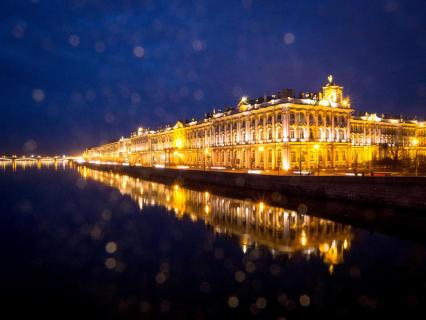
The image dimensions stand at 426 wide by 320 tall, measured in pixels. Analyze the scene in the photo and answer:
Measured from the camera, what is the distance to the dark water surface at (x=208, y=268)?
41.2 ft

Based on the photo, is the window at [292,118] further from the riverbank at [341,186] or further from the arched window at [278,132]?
the riverbank at [341,186]

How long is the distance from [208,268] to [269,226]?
30.0 ft

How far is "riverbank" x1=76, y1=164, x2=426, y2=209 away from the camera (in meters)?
25.2

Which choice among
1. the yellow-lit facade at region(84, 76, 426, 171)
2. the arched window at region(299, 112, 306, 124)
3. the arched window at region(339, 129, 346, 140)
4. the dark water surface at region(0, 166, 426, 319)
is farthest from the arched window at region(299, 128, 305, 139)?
the dark water surface at region(0, 166, 426, 319)

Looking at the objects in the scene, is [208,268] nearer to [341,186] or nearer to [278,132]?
[341,186]

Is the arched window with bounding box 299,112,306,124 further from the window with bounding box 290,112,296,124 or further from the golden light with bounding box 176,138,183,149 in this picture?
the golden light with bounding box 176,138,183,149

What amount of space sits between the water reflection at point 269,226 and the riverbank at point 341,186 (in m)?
3.94

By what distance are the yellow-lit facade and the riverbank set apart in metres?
7.47

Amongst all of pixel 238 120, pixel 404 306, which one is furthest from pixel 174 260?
pixel 238 120

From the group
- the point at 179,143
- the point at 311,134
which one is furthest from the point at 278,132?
the point at 179,143

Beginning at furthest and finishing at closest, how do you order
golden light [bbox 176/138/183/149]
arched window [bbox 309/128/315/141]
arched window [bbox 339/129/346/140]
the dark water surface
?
golden light [bbox 176/138/183/149]
arched window [bbox 339/129/346/140]
arched window [bbox 309/128/315/141]
the dark water surface

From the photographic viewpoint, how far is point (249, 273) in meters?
16.0

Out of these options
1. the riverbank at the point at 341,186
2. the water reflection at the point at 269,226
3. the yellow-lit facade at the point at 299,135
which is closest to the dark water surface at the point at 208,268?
the water reflection at the point at 269,226

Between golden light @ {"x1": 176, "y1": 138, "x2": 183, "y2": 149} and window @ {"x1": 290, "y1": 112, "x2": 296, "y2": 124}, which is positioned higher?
window @ {"x1": 290, "y1": 112, "x2": 296, "y2": 124}
